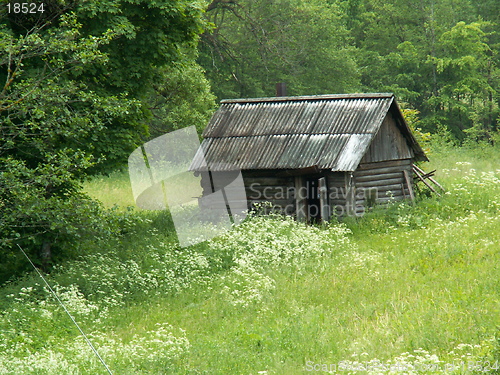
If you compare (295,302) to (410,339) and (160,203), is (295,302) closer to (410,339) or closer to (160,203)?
(410,339)

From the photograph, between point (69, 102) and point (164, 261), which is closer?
point (69, 102)

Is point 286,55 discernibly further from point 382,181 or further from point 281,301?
point 281,301

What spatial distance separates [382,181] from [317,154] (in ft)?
9.04

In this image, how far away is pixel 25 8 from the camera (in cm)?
1303

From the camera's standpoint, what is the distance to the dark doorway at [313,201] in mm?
18031

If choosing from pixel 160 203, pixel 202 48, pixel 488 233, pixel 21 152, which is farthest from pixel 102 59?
pixel 202 48

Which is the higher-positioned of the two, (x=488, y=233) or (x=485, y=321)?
(x=485, y=321)

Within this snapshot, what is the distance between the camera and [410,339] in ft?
26.5

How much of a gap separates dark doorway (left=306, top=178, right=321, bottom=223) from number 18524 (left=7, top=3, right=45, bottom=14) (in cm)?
952

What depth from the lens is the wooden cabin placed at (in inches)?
679

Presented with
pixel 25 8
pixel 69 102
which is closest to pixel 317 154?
pixel 69 102

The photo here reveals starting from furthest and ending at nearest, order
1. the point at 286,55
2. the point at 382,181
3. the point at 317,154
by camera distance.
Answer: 1. the point at 286,55
2. the point at 382,181
3. the point at 317,154

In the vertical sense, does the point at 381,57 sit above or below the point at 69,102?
below

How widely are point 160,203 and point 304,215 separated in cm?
Result: 862
